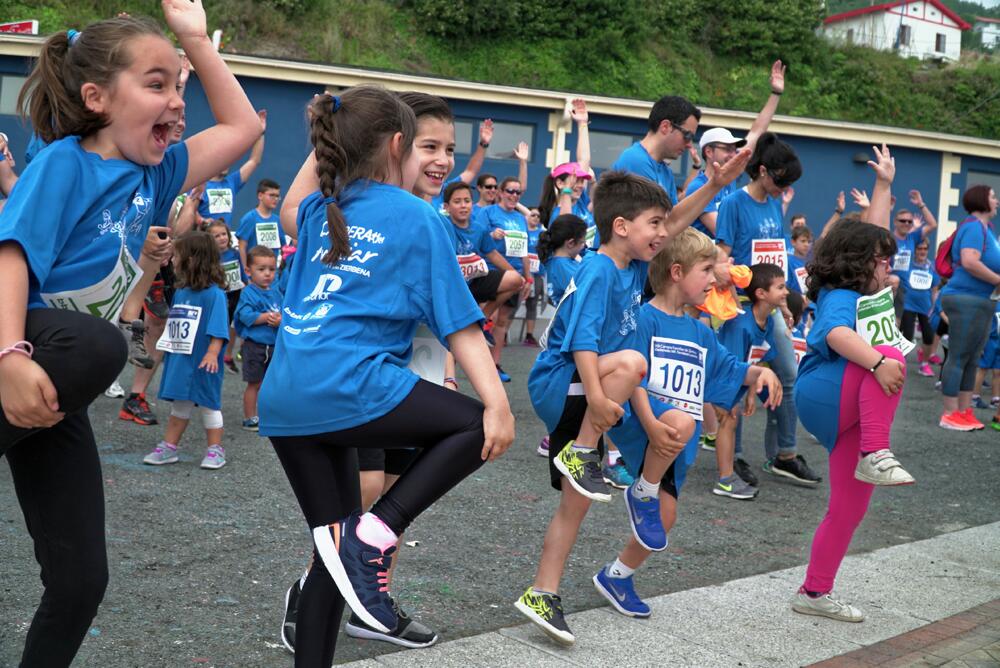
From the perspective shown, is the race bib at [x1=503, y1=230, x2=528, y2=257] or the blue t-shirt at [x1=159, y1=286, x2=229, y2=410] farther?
the race bib at [x1=503, y1=230, x2=528, y2=257]

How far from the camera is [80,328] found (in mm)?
2480

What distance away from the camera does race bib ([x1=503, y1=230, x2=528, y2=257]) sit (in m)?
12.6

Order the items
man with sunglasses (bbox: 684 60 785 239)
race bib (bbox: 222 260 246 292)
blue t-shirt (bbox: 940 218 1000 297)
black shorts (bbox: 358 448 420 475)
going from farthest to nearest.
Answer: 1. blue t-shirt (bbox: 940 218 1000 297)
2. race bib (bbox: 222 260 246 292)
3. man with sunglasses (bbox: 684 60 785 239)
4. black shorts (bbox: 358 448 420 475)

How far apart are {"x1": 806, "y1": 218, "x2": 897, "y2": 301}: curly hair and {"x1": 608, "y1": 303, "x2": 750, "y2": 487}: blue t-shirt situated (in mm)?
568

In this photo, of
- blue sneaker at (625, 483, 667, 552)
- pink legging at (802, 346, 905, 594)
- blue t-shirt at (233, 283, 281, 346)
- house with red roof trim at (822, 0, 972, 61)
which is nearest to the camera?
blue sneaker at (625, 483, 667, 552)

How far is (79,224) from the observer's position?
106 inches

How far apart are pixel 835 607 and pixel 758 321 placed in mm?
3011

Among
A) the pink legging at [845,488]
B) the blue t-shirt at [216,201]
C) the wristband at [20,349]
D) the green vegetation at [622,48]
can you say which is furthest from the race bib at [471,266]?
the green vegetation at [622,48]

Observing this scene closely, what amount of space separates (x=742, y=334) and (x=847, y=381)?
2612 millimetres

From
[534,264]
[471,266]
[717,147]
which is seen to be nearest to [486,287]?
[471,266]

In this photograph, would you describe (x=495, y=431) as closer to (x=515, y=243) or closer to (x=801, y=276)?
(x=801, y=276)

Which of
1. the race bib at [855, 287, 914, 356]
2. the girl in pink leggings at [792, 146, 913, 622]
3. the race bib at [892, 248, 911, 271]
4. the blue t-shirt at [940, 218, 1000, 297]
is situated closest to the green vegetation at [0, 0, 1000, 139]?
the race bib at [892, 248, 911, 271]

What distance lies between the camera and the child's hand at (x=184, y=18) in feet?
9.62

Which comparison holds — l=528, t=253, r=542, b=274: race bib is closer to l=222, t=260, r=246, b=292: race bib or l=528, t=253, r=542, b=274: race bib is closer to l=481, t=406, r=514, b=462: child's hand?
l=222, t=260, r=246, b=292: race bib
